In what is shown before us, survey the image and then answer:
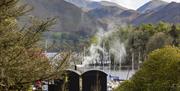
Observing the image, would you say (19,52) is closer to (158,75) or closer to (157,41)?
(158,75)

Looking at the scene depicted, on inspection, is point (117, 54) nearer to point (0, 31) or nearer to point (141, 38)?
point (141, 38)

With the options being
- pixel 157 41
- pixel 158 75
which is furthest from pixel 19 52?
pixel 157 41

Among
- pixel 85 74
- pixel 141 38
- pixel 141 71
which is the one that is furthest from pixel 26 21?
pixel 141 38

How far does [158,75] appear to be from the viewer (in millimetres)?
19781

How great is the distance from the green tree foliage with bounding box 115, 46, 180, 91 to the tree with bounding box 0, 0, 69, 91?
423 inches

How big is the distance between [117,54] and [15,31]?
123063 millimetres

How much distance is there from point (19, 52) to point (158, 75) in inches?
476

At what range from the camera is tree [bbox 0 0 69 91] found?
8.09m

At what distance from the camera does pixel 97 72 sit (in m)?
16.4

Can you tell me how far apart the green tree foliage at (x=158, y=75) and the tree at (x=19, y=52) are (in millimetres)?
10736

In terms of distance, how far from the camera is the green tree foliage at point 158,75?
19406 millimetres

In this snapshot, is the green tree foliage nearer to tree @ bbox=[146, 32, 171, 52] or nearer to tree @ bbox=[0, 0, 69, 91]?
tree @ bbox=[0, 0, 69, 91]

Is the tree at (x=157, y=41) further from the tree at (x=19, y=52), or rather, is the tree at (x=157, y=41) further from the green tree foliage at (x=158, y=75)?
the tree at (x=19, y=52)

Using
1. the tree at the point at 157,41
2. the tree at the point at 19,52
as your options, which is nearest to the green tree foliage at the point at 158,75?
the tree at the point at 19,52
